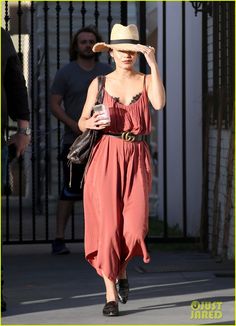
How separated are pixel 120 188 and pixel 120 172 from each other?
10 cm

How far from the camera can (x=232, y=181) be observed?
988cm

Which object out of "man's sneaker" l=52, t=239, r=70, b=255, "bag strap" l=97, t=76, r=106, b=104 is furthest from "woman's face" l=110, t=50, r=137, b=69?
"man's sneaker" l=52, t=239, r=70, b=255

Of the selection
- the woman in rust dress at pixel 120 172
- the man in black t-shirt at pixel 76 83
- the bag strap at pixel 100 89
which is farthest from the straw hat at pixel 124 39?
the man in black t-shirt at pixel 76 83

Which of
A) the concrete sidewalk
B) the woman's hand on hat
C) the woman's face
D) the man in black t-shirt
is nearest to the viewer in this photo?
the woman's hand on hat

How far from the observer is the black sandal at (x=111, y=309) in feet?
24.3

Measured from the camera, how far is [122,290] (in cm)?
761

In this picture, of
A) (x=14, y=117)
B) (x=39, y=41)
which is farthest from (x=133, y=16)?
(x=14, y=117)

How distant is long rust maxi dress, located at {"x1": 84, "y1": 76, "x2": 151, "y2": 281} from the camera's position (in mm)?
7391

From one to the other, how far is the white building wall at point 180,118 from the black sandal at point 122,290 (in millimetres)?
3581

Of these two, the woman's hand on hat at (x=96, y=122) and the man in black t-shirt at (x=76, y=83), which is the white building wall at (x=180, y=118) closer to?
the man in black t-shirt at (x=76, y=83)

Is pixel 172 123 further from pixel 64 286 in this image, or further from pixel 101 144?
pixel 101 144

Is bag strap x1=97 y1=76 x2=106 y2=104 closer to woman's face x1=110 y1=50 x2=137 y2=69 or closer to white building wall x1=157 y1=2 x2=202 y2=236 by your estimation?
woman's face x1=110 y1=50 x2=137 y2=69

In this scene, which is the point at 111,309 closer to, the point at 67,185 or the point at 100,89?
the point at 100,89

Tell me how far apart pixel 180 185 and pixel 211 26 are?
2.27m
